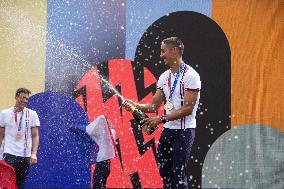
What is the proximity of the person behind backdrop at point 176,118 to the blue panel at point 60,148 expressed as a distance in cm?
255

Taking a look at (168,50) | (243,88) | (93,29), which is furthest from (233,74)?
(168,50)

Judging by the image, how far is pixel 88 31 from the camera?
7789 millimetres

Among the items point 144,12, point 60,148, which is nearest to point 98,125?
point 60,148

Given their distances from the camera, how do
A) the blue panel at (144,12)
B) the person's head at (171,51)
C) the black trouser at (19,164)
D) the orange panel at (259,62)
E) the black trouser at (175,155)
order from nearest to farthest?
1. the black trouser at (175,155)
2. the person's head at (171,51)
3. the black trouser at (19,164)
4. the orange panel at (259,62)
5. the blue panel at (144,12)

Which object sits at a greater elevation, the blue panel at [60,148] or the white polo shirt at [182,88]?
the white polo shirt at [182,88]

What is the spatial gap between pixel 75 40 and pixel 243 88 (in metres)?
2.30

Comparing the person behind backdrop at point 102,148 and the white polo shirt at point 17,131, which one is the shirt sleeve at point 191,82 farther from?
the white polo shirt at point 17,131

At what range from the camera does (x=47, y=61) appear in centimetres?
786

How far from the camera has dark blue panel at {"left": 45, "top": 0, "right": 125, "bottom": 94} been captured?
7.79m

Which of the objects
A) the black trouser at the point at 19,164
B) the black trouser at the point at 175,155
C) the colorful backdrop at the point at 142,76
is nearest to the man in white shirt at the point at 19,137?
the black trouser at the point at 19,164

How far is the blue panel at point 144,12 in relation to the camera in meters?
7.75

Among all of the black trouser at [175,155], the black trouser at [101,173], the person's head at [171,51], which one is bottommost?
the black trouser at [101,173]

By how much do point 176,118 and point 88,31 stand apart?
301 cm

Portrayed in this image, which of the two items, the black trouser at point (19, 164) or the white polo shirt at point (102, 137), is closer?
the black trouser at point (19, 164)
